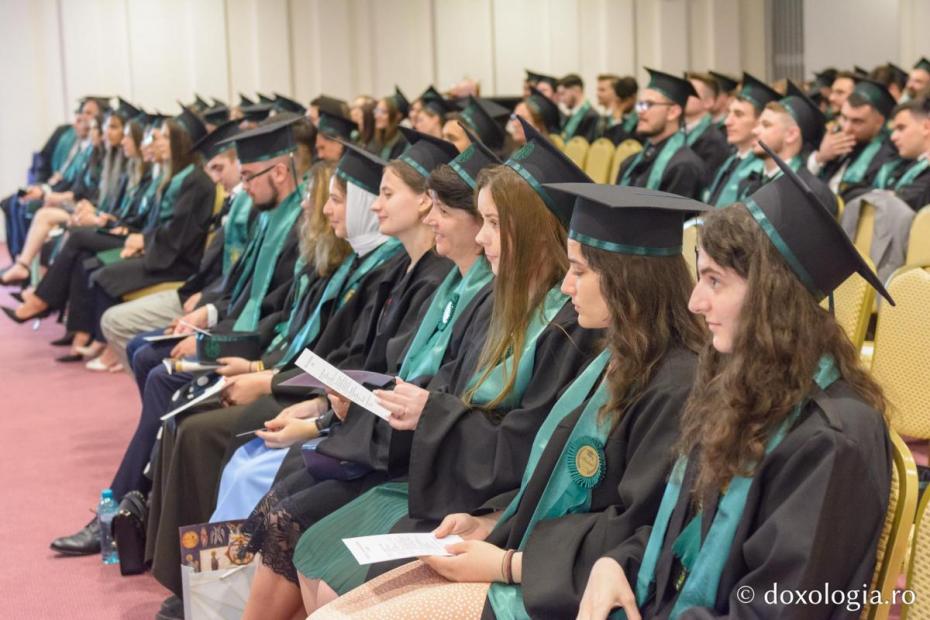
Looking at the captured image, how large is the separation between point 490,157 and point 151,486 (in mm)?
2045

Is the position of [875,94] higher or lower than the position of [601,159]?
higher

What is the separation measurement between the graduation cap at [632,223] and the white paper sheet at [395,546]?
73 cm

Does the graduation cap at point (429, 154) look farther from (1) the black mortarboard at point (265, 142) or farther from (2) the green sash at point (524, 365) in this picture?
(1) the black mortarboard at point (265, 142)

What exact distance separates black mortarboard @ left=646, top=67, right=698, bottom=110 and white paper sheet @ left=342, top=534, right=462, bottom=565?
594 centimetres

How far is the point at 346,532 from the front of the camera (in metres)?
3.08

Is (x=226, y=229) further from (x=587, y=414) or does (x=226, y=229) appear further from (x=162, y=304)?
(x=587, y=414)

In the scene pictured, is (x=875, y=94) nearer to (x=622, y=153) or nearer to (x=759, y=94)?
(x=759, y=94)

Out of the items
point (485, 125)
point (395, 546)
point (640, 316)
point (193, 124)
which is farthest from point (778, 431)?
point (193, 124)

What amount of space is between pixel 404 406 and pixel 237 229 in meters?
3.45

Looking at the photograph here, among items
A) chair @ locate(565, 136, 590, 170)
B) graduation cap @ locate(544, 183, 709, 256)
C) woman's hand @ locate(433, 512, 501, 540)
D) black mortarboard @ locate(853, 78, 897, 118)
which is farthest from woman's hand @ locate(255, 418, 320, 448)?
chair @ locate(565, 136, 590, 170)

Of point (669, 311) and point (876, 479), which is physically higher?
point (669, 311)

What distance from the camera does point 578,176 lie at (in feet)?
10.0

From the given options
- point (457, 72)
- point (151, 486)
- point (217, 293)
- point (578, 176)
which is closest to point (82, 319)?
point (217, 293)

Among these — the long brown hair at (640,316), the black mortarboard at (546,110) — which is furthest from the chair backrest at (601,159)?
the long brown hair at (640,316)
